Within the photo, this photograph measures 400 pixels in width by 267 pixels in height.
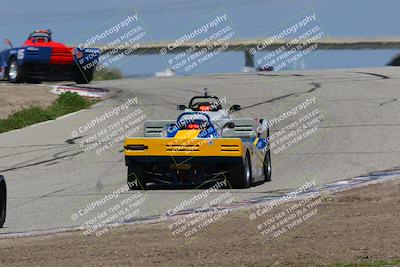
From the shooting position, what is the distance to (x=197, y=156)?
14398 mm

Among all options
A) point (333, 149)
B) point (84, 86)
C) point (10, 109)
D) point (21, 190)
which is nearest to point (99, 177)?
point (21, 190)

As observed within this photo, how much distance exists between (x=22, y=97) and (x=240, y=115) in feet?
24.4

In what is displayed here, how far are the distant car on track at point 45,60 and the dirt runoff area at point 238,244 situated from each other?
21114 mm

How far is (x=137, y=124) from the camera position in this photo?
2345cm

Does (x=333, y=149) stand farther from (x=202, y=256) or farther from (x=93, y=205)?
(x=202, y=256)

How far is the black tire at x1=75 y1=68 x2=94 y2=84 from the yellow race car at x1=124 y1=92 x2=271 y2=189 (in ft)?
57.5

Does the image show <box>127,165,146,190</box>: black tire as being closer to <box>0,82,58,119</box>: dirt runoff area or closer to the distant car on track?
<box>0,82,58,119</box>: dirt runoff area

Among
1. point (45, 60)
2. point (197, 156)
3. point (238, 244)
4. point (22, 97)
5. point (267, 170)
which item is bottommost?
point (267, 170)

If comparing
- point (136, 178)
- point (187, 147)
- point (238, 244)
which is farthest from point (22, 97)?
point (238, 244)

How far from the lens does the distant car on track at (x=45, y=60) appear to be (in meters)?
31.2

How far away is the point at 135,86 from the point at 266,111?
28.3 feet

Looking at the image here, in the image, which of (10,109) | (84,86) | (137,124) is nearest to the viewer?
(137,124)

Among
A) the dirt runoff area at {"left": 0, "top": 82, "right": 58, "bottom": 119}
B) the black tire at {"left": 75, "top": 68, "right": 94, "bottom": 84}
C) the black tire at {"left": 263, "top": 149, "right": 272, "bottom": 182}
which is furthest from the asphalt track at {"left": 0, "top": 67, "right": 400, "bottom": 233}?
the dirt runoff area at {"left": 0, "top": 82, "right": 58, "bottom": 119}

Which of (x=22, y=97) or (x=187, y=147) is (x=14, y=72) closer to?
(x=22, y=97)
